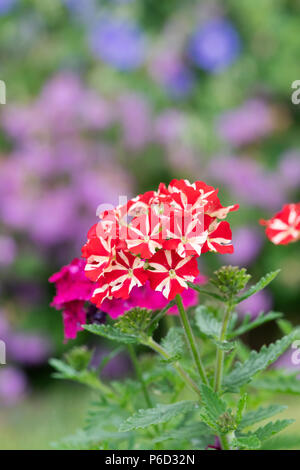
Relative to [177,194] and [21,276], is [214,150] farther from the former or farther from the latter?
[177,194]

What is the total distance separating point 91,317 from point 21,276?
5.66 ft

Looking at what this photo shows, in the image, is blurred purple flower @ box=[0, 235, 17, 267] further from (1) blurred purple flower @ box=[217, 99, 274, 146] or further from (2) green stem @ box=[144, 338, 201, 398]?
(2) green stem @ box=[144, 338, 201, 398]

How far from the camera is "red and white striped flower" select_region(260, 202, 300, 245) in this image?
2.99 feet

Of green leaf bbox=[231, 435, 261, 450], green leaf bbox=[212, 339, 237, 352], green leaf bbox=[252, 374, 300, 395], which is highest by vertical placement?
green leaf bbox=[252, 374, 300, 395]

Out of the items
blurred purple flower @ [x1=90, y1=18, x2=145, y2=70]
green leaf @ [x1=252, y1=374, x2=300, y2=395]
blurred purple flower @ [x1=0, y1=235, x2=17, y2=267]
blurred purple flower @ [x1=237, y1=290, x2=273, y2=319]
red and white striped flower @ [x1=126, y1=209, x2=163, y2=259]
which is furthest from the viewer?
blurred purple flower @ [x1=90, y1=18, x2=145, y2=70]

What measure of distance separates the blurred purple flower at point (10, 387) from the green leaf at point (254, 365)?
181 centimetres

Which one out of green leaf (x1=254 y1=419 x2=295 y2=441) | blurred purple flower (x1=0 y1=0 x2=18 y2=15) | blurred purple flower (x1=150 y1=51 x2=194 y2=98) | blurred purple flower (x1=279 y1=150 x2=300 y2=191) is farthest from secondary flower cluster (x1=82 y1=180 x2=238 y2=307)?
blurred purple flower (x1=0 y1=0 x2=18 y2=15)

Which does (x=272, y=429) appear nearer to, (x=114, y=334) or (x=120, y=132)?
(x=114, y=334)

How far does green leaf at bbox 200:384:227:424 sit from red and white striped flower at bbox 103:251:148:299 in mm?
147

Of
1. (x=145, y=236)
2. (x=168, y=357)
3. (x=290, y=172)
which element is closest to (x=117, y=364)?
(x=290, y=172)

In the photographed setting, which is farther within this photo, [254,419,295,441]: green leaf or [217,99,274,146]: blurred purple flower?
[217,99,274,146]: blurred purple flower

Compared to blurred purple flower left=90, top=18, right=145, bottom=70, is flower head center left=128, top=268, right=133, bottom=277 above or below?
below

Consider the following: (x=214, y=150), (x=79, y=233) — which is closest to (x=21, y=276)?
(x=79, y=233)

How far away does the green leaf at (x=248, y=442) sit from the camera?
688 mm
